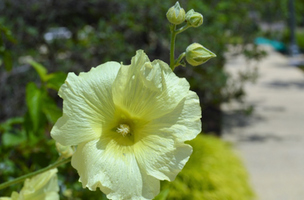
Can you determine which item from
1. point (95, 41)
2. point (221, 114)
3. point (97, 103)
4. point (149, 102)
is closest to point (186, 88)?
point (149, 102)

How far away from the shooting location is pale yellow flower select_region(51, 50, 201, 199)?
74 centimetres

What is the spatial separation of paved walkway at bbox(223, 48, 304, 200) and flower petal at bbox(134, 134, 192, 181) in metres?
3.19

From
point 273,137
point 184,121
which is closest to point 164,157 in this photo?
point 184,121

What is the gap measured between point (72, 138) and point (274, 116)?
234 inches

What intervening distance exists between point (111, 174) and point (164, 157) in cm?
12

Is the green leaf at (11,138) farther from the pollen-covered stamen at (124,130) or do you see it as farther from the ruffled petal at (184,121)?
the ruffled petal at (184,121)

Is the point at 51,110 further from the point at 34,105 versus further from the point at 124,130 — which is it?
the point at 124,130

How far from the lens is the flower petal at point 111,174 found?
74cm

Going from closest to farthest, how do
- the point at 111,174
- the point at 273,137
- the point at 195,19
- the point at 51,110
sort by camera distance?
the point at 111,174
the point at 195,19
the point at 51,110
the point at 273,137

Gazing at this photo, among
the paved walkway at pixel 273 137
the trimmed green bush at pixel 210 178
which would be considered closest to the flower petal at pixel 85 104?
the trimmed green bush at pixel 210 178

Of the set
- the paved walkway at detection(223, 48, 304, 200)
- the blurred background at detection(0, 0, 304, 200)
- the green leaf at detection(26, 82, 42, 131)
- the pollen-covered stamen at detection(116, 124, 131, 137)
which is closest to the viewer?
the pollen-covered stamen at detection(116, 124, 131, 137)

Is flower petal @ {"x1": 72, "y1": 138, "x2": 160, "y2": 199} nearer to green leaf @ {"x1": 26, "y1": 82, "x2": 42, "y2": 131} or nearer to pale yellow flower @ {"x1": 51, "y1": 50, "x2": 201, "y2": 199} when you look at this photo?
Result: pale yellow flower @ {"x1": 51, "y1": 50, "x2": 201, "y2": 199}

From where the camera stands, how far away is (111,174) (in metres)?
0.75

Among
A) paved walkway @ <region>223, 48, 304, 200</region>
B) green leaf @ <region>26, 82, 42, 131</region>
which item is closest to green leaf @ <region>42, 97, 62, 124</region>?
green leaf @ <region>26, 82, 42, 131</region>
